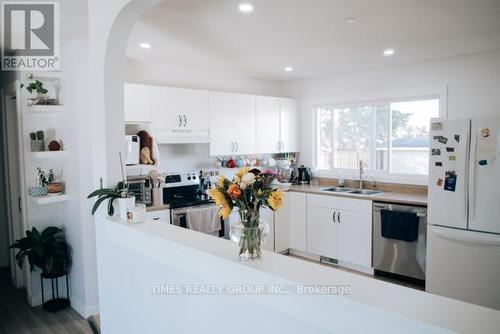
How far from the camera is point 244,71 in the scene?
4855 mm

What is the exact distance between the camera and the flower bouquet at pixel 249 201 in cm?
157

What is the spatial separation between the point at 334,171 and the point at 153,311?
11.9 feet

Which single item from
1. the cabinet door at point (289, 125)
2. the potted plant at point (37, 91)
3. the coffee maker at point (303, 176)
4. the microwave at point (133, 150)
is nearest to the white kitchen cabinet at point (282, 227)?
the coffee maker at point (303, 176)

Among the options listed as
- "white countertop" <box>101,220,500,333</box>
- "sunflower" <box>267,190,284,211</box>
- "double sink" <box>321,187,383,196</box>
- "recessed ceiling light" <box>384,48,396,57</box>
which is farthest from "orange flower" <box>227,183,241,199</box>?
"double sink" <box>321,187,383,196</box>

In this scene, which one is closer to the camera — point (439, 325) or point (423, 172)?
point (439, 325)

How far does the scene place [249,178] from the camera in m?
1.54

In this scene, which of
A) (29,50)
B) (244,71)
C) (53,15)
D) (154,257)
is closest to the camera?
(154,257)

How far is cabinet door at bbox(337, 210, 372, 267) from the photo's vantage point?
4.29 m

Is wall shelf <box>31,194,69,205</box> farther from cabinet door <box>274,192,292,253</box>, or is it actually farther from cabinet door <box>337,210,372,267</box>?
cabinet door <box>337,210,372,267</box>

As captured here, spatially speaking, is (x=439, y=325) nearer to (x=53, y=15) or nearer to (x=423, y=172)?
(x=53, y=15)

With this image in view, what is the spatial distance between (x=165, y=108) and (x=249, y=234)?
2.74 metres

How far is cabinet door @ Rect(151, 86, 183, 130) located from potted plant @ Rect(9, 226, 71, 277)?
144 centimetres

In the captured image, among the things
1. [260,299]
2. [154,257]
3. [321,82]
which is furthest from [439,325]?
[321,82]

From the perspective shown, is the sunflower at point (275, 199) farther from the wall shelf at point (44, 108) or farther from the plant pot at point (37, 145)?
the plant pot at point (37, 145)
